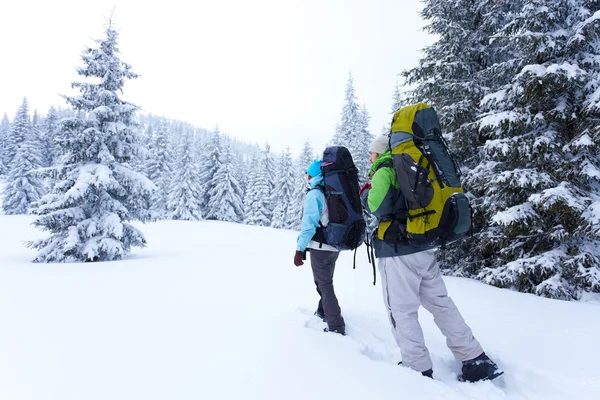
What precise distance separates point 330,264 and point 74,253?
10.4m

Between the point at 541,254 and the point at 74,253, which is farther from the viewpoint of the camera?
the point at 74,253

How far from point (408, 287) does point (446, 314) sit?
47 cm

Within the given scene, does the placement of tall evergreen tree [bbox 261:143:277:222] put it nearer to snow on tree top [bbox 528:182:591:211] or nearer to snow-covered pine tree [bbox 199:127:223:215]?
snow-covered pine tree [bbox 199:127:223:215]

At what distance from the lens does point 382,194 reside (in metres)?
3.16

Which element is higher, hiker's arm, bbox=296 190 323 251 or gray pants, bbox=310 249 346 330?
hiker's arm, bbox=296 190 323 251

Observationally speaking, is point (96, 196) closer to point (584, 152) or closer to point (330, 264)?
point (330, 264)

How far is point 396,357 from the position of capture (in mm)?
3480

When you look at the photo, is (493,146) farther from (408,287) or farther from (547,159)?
(408,287)

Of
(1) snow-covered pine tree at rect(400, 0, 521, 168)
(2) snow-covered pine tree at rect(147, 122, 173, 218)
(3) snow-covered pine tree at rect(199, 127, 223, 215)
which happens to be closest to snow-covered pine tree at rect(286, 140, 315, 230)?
(3) snow-covered pine tree at rect(199, 127, 223, 215)

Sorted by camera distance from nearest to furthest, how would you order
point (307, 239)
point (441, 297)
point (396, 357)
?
point (441, 297) < point (396, 357) < point (307, 239)

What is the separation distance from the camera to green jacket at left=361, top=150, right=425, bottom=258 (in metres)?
3.16

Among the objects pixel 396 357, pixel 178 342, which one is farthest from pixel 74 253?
pixel 396 357

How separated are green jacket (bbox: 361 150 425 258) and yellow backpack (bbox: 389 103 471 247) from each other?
118 mm

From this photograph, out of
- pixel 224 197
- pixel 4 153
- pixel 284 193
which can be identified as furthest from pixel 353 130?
pixel 4 153
